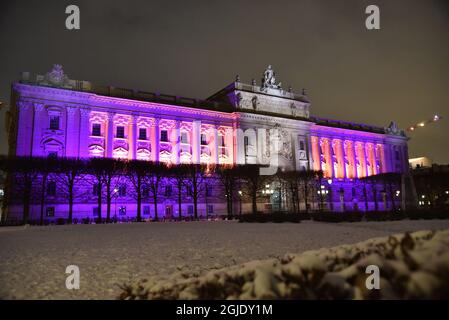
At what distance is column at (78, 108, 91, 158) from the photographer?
161 feet

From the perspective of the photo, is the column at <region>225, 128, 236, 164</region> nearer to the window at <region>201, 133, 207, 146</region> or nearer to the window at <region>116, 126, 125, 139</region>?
the window at <region>201, 133, 207, 146</region>

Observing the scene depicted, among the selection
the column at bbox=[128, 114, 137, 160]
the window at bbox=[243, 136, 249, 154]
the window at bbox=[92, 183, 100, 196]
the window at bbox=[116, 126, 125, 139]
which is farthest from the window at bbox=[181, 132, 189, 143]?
the window at bbox=[92, 183, 100, 196]

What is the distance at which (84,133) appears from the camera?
49.7 meters

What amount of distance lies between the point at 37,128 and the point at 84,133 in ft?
19.7

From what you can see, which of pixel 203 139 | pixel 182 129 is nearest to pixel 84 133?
pixel 182 129

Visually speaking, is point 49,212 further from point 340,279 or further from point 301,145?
point 301,145

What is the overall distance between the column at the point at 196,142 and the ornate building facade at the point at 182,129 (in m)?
0.17

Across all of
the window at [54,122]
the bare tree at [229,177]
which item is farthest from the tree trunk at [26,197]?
the bare tree at [229,177]
